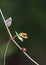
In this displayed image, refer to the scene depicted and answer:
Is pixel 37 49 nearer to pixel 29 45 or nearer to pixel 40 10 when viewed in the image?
pixel 29 45

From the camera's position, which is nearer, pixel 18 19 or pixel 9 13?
pixel 9 13

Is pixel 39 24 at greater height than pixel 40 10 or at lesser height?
lesser

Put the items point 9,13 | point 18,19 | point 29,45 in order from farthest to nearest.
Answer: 1. point 29,45
2. point 18,19
3. point 9,13

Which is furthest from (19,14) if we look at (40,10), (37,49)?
(37,49)

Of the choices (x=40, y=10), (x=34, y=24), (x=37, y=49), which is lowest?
(x=37, y=49)

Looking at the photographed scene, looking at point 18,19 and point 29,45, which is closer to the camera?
point 18,19

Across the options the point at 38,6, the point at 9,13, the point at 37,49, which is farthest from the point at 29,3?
the point at 37,49

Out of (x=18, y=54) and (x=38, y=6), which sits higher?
(x=38, y=6)

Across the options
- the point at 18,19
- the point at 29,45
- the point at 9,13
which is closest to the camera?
the point at 9,13

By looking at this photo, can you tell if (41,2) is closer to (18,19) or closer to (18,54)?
(18,19)
